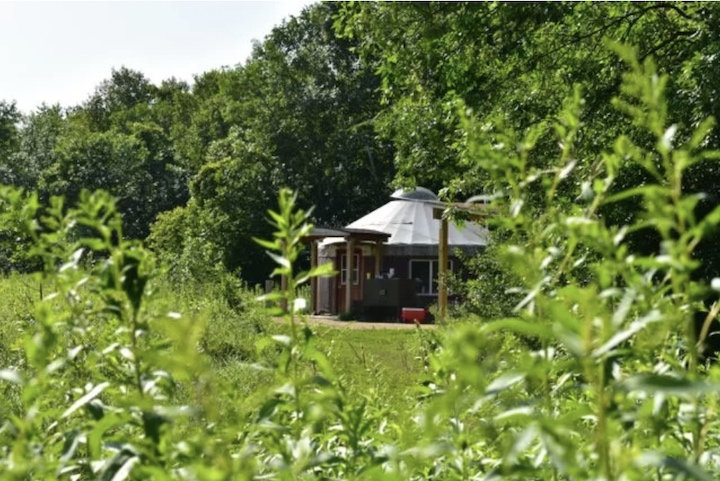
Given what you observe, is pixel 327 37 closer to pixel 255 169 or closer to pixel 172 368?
pixel 255 169

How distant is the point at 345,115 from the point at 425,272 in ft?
29.5

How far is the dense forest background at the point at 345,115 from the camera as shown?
10891 mm

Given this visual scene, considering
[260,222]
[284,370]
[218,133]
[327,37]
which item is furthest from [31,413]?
[218,133]

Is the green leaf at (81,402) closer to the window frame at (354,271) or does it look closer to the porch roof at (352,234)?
the porch roof at (352,234)

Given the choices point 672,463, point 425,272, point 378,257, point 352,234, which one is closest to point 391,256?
point 425,272

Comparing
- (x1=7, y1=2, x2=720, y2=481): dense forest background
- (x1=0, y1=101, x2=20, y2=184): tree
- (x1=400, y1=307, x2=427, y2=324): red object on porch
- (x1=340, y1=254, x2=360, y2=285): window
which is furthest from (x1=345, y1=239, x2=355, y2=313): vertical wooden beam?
(x1=0, y1=101, x2=20, y2=184): tree

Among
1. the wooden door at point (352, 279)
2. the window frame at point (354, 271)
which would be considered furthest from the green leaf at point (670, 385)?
the window frame at point (354, 271)

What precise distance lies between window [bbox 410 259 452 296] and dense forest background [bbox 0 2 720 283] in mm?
4149

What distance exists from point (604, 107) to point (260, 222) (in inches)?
899

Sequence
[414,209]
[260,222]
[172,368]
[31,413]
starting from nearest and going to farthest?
1. [172,368]
2. [31,413]
3. [414,209]
4. [260,222]

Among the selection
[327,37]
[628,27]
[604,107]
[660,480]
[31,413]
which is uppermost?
[327,37]

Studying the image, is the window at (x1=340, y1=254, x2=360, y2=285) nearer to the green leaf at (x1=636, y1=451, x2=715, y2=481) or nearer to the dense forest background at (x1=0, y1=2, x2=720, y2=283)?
the dense forest background at (x1=0, y1=2, x2=720, y2=283)

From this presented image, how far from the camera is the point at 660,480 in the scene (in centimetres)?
125

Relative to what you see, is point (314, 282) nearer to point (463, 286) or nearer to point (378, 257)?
point (378, 257)
